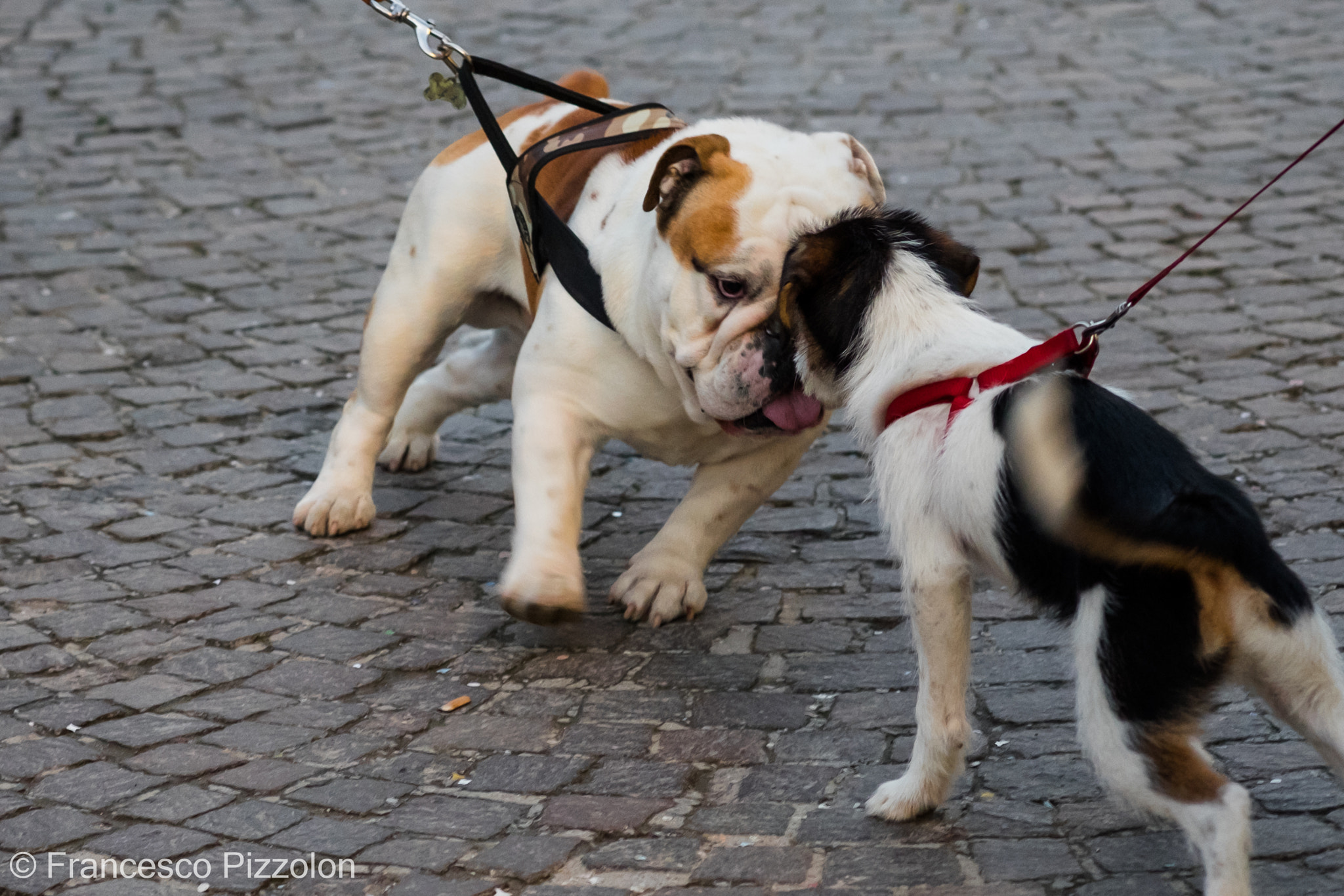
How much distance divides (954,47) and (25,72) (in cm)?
644

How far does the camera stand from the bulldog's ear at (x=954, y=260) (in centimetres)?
348

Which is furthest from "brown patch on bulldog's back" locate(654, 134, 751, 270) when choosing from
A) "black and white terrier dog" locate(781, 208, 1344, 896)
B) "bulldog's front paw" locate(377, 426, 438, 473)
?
"bulldog's front paw" locate(377, 426, 438, 473)

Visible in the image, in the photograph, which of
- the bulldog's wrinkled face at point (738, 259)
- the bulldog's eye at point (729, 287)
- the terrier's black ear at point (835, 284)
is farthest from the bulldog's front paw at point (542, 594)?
the terrier's black ear at point (835, 284)

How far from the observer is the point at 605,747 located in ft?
12.4

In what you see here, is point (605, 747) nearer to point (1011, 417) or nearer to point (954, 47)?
point (1011, 417)

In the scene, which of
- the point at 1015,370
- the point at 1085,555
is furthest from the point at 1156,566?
the point at 1015,370

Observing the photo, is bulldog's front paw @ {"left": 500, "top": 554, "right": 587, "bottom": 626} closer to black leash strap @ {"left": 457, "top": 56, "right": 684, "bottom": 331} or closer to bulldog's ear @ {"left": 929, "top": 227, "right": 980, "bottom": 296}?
black leash strap @ {"left": 457, "top": 56, "right": 684, "bottom": 331}

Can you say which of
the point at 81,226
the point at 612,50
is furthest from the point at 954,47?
the point at 81,226

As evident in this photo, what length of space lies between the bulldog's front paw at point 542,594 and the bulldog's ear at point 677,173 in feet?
3.30

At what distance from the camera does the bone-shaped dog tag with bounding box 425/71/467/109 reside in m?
4.80

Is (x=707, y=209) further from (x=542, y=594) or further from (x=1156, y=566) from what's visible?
(x=1156, y=566)

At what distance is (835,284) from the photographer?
11.2 feet

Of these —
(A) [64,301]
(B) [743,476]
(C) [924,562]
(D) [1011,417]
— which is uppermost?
(D) [1011,417]

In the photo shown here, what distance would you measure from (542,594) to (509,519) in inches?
49.7
